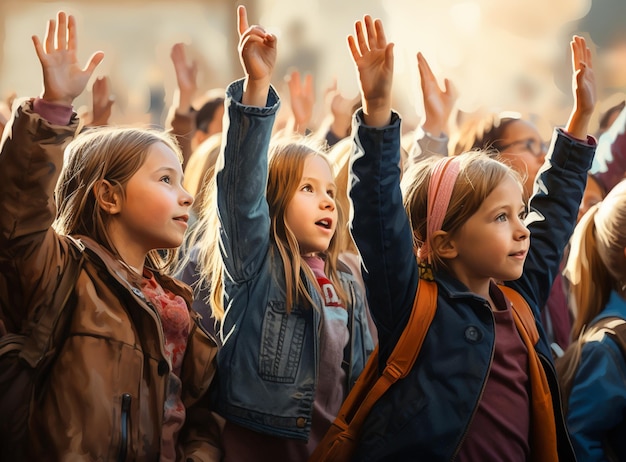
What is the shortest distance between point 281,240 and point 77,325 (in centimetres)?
54

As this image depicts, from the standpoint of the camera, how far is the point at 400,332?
187cm

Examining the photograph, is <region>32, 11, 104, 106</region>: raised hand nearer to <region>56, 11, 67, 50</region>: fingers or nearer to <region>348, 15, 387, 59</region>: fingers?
<region>56, 11, 67, 50</region>: fingers

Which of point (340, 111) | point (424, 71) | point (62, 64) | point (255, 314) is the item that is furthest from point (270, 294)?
point (340, 111)

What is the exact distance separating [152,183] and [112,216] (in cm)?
11

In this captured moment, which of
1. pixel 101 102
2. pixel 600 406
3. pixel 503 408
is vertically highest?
pixel 101 102

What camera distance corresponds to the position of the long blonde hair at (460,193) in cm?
200

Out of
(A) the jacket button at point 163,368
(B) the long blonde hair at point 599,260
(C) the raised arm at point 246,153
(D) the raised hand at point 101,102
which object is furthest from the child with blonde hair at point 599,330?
(D) the raised hand at point 101,102

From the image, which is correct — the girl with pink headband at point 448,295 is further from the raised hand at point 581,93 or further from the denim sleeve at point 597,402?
the denim sleeve at point 597,402

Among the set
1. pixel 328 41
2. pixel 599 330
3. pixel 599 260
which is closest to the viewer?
pixel 599 330

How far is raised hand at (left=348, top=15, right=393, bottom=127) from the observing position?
5.97 ft

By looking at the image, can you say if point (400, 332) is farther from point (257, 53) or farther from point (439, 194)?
point (257, 53)

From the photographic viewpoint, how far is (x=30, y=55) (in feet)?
8.96

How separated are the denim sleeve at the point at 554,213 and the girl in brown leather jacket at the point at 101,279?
76 centimetres

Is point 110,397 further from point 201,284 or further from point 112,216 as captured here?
point 201,284
